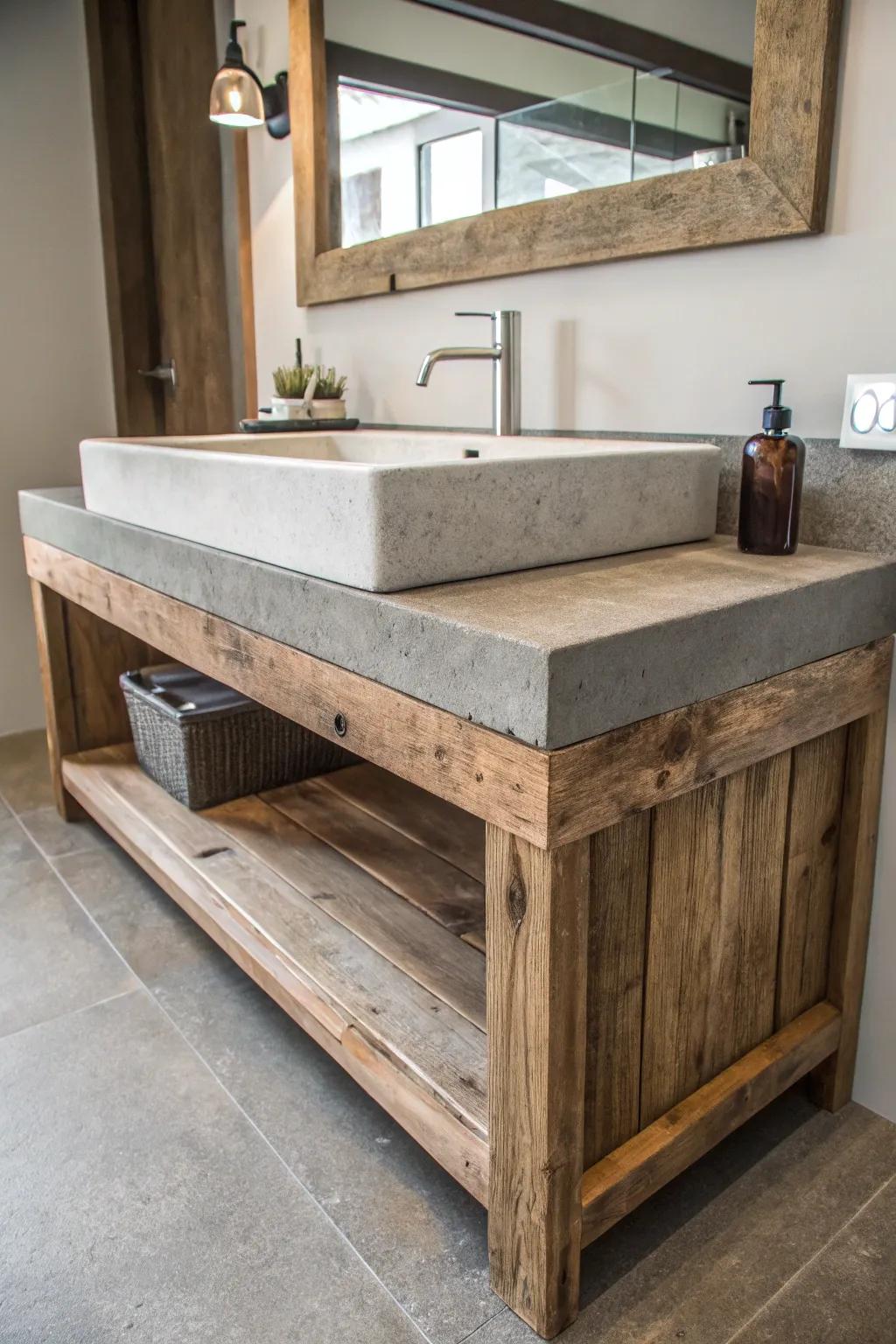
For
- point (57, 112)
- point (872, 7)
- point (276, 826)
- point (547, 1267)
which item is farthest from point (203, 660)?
point (57, 112)

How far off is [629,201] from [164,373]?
5.78ft

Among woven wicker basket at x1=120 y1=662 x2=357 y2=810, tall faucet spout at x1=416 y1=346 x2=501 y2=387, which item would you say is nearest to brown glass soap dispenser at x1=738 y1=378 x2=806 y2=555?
tall faucet spout at x1=416 y1=346 x2=501 y2=387

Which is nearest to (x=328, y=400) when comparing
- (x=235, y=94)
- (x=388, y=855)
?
(x=235, y=94)

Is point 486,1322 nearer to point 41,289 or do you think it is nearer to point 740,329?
point 740,329

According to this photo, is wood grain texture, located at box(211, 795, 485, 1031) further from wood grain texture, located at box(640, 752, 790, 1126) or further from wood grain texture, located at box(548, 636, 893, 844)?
wood grain texture, located at box(548, 636, 893, 844)

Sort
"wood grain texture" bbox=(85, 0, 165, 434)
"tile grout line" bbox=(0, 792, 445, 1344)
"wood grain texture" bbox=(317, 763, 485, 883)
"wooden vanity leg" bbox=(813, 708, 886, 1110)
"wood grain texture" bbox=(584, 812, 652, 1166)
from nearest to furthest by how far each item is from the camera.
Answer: "wood grain texture" bbox=(584, 812, 652, 1166)
"tile grout line" bbox=(0, 792, 445, 1344)
"wooden vanity leg" bbox=(813, 708, 886, 1110)
"wood grain texture" bbox=(317, 763, 485, 883)
"wood grain texture" bbox=(85, 0, 165, 434)

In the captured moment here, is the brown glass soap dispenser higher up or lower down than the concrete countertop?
higher up

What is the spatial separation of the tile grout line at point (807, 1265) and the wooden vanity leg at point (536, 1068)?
177 millimetres

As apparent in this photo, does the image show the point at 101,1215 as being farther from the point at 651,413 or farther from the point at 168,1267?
the point at 651,413

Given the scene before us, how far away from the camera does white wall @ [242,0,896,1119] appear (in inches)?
43.6

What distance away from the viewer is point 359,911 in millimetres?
1457

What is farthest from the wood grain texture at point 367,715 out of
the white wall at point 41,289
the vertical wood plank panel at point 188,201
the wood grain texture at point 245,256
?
the white wall at point 41,289

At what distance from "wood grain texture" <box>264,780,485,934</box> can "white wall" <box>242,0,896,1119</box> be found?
0.57 m

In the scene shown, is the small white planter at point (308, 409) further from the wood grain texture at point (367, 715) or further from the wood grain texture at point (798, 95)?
the wood grain texture at point (798, 95)
